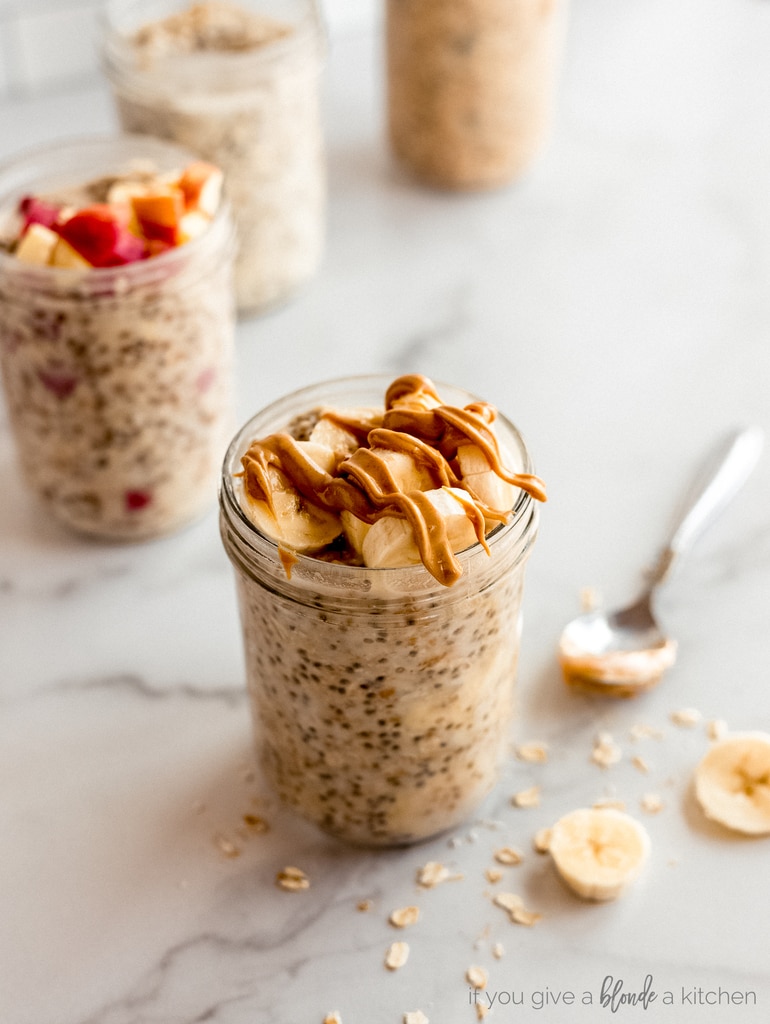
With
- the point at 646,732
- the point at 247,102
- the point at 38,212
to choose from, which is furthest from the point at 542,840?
the point at 247,102

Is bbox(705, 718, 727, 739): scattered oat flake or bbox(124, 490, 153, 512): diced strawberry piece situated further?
bbox(124, 490, 153, 512): diced strawberry piece

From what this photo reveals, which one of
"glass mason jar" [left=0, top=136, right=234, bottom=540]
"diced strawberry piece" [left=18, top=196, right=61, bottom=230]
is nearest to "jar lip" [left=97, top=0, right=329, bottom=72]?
"glass mason jar" [left=0, top=136, right=234, bottom=540]

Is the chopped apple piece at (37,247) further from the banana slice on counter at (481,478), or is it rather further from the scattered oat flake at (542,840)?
the scattered oat flake at (542,840)

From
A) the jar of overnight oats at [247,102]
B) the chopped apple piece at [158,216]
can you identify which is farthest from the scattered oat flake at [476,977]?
the jar of overnight oats at [247,102]

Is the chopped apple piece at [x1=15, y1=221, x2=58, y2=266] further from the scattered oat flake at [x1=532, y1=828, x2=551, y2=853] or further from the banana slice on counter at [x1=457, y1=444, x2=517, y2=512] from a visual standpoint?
the scattered oat flake at [x1=532, y1=828, x2=551, y2=853]

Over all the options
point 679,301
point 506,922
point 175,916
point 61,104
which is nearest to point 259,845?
point 175,916
